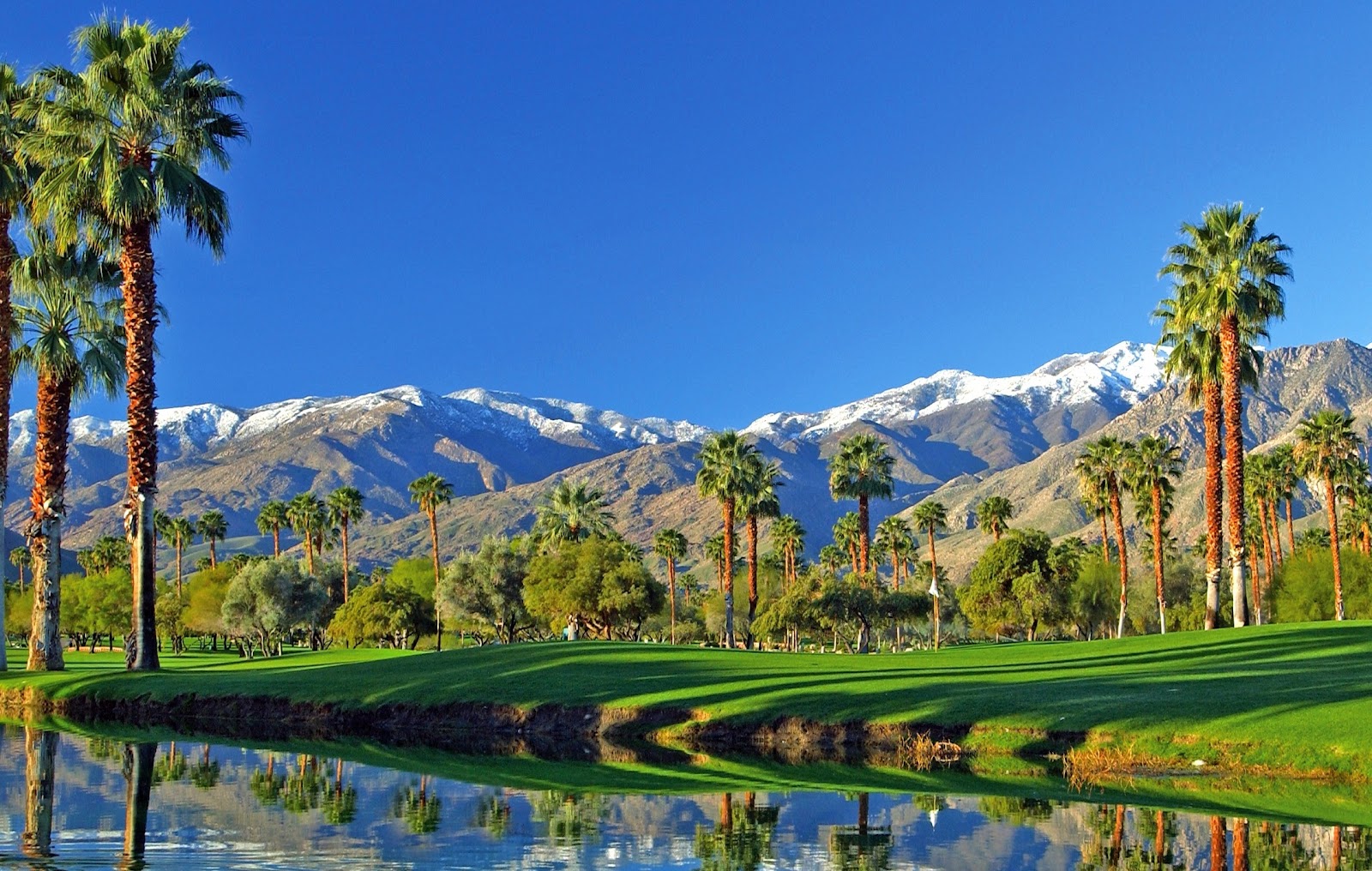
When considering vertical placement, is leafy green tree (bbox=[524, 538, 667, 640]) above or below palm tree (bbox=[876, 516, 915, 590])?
below

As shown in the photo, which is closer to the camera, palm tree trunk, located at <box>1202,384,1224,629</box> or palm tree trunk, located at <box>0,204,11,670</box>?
palm tree trunk, located at <box>0,204,11,670</box>

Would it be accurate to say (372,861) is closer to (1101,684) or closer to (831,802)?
(831,802)

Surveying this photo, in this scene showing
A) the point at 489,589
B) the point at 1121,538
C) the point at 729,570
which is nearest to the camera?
the point at 729,570

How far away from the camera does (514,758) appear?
1096 inches

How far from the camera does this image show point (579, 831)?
1852cm

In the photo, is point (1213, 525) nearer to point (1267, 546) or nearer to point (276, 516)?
point (1267, 546)

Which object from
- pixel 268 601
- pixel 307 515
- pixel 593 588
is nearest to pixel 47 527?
pixel 593 588

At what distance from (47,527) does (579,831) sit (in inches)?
1404

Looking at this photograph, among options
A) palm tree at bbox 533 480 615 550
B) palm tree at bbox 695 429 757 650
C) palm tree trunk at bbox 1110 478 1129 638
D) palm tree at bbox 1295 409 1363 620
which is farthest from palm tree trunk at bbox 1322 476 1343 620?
palm tree at bbox 533 480 615 550

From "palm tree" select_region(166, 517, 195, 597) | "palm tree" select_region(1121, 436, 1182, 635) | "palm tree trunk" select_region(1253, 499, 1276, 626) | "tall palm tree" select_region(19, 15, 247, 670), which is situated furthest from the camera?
"palm tree" select_region(166, 517, 195, 597)

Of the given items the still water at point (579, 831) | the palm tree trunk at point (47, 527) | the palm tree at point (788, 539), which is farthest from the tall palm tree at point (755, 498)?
the still water at point (579, 831)

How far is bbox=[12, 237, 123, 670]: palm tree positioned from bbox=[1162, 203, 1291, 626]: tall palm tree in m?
44.3

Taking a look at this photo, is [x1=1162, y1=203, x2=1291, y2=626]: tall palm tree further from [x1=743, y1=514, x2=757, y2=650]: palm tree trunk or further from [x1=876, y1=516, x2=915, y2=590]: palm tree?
[x1=876, y1=516, x2=915, y2=590]: palm tree

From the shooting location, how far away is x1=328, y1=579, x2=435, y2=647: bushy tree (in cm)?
10469
